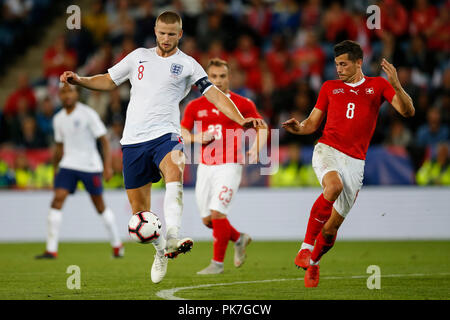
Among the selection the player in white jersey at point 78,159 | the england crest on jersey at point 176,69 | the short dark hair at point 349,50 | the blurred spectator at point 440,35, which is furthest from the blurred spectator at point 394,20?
the england crest on jersey at point 176,69

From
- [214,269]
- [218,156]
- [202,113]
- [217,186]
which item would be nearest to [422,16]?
[202,113]

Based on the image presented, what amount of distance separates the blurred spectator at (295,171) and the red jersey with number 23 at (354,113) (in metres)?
7.50

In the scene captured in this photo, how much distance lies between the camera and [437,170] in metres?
15.0

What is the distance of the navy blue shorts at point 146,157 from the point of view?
750cm

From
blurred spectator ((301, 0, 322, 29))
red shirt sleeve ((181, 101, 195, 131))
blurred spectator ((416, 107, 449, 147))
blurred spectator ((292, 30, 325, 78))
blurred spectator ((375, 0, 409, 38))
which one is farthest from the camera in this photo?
blurred spectator ((301, 0, 322, 29))

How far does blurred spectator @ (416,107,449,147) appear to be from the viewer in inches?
610

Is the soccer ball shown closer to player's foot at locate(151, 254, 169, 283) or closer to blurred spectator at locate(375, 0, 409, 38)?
player's foot at locate(151, 254, 169, 283)

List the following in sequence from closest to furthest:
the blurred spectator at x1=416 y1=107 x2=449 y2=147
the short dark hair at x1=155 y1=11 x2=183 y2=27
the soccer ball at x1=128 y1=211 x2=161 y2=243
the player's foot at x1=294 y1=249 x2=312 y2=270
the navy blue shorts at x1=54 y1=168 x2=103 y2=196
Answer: the soccer ball at x1=128 y1=211 x2=161 y2=243 → the short dark hair at x1=155 y1=11 x2=183 y2=27 → the player's foot at x1=294 y1=249 x2=312 y2=270 → the navy blue shorts at x1=54 y1=168 x2=103 y2=196 → the blurred spectator at x1=416 y1=107 x2=449 y2=147

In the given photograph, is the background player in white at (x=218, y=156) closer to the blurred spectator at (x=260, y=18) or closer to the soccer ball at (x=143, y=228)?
the soccer ball at (x=143, y=228)

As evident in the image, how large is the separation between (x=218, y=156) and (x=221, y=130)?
34 centimetres

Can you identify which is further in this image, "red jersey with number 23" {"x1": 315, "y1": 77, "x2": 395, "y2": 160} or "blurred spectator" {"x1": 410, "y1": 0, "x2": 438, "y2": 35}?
"blurred spectator" {"x1": 410, "y1": 0, "x2": 438, "y2": 35}

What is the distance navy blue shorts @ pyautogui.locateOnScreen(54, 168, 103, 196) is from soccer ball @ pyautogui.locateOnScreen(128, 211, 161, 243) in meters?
5.35

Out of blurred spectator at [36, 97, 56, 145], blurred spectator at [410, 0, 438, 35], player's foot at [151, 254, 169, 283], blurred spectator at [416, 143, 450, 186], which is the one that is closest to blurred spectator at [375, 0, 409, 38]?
blurred spectator at [410, 0, 438, 35]

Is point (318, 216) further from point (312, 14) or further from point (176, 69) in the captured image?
point (312, 14)
